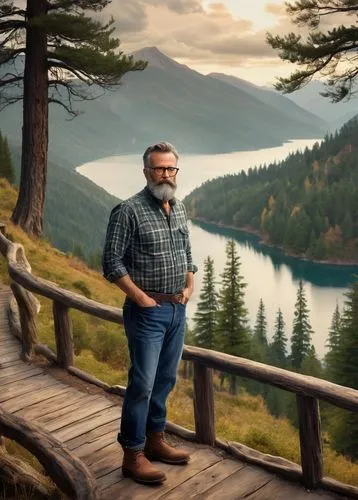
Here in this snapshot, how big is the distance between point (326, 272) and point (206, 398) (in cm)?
12217

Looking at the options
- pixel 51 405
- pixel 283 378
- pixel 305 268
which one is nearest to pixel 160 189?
pixel 283 378

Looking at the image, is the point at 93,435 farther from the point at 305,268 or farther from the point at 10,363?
the point at 305,268

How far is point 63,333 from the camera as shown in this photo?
295 inches

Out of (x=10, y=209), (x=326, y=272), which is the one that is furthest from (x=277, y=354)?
(x=10, y=209)

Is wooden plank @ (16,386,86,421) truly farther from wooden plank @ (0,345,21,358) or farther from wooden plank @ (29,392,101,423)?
wooden plank @ (0,345,21,358)

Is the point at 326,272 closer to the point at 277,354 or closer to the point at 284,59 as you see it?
the point at 277,354

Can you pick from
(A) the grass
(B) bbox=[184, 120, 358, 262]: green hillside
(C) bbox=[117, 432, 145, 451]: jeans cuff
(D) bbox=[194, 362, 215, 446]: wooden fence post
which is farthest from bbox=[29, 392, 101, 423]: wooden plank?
(B) bbox=[184, 120, 358, 262]: green hillside

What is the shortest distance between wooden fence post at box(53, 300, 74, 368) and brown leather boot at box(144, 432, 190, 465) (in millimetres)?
2900

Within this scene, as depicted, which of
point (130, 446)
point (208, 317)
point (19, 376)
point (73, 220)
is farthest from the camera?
point (73, 220)

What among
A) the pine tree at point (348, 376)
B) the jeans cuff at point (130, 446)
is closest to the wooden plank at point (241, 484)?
the jeans cuff at point (130, 446)

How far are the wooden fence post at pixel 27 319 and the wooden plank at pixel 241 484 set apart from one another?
13.7 feet

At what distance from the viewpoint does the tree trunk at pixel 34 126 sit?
18.3 metres

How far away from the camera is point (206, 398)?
17.8 feet

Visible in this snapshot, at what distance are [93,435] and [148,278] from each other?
2204 mm
